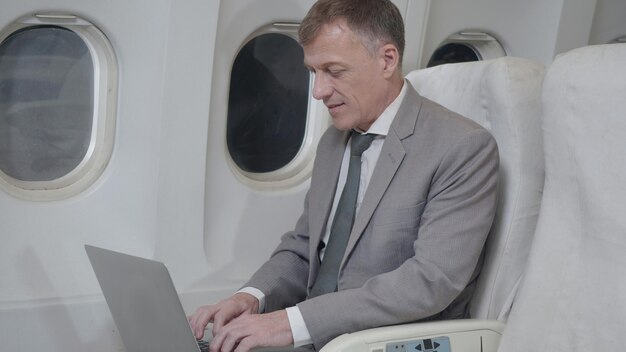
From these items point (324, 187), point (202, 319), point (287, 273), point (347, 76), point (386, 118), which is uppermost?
point (347, 76)

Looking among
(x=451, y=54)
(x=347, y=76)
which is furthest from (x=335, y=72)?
(x=451, y=54)

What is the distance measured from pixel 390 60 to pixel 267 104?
3.83 feet

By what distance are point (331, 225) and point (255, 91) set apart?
108 cm

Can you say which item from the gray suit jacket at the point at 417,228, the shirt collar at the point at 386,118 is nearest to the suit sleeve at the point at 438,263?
the gray suit jacket at the point at 417,228

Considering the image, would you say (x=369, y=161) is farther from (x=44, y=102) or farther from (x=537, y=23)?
(x=537, y=23)

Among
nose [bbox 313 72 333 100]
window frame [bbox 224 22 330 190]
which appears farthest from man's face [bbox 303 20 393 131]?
window frame [bbox 224 22 330 190]

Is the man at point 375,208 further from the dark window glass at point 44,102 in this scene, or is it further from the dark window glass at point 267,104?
the dark window glass at point 44,102

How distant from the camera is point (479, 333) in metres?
2.21

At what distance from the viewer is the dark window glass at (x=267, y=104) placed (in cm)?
335

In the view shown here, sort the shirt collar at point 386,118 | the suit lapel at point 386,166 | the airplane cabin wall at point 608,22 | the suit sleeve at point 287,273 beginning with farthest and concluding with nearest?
the airplane cabin wall at point 608,22 → the suit sleeve at point 287,273 → the shirt collar at point 386,118 → the suit lapel at point 386,166

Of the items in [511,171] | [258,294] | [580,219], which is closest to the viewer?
[580,219]

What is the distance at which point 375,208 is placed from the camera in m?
2.30

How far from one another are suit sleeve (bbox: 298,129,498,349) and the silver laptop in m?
0.34

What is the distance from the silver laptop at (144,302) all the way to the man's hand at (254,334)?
151 millimetres
